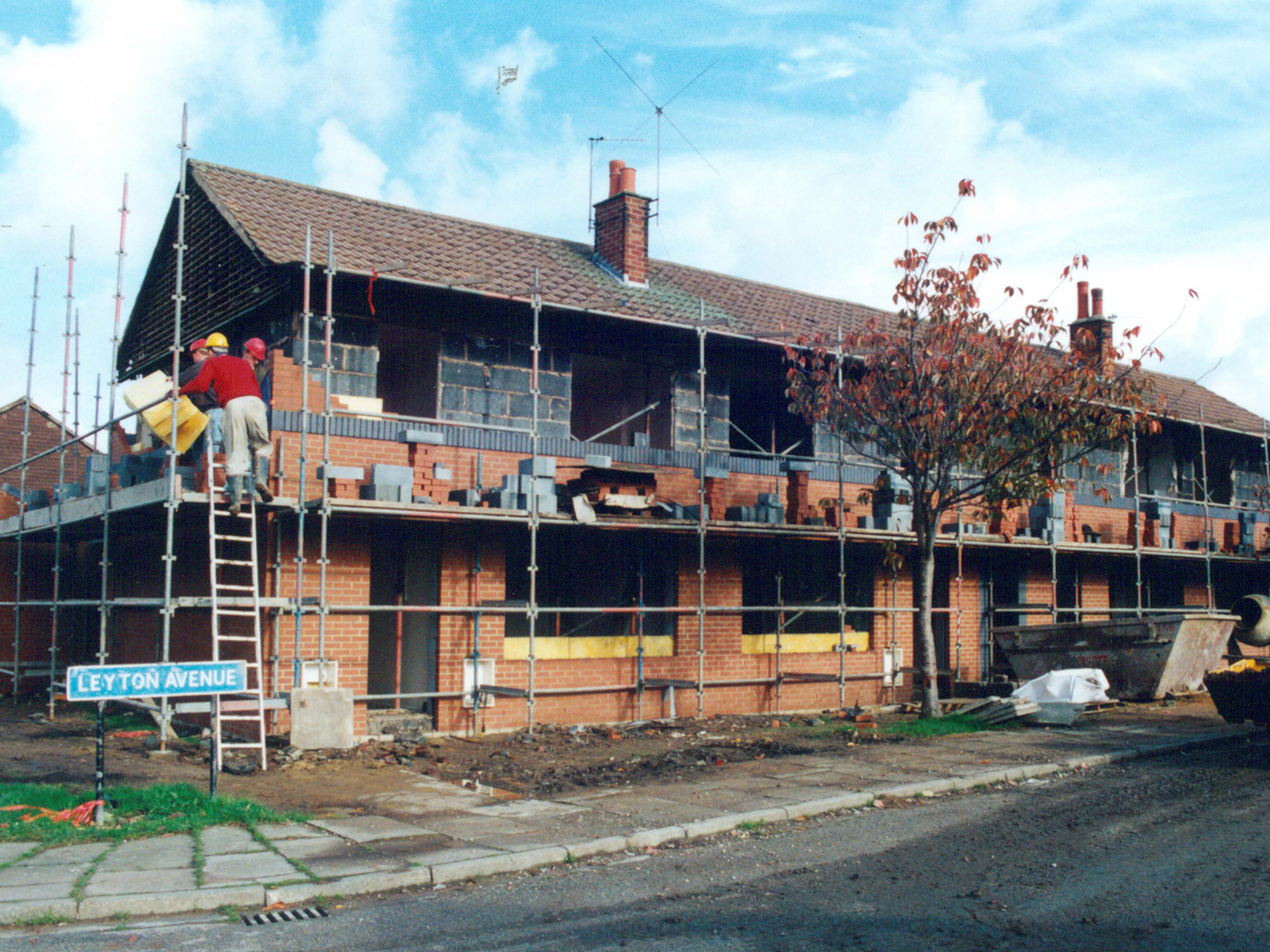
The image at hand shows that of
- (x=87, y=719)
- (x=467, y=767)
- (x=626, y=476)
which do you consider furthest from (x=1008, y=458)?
(x=87, y=719)

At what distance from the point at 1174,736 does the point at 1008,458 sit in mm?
3923

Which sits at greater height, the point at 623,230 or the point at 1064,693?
the point at 623,230

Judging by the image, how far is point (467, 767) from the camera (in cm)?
1167

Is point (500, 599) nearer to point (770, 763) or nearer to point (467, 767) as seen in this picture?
point (467, 767)

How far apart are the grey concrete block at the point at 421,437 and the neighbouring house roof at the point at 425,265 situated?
1829mm

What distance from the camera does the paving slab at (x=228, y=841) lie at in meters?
7.65

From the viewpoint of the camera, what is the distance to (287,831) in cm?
830

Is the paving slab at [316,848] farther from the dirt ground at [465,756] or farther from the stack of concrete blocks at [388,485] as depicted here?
the stack of concrete blocks at [388,485]

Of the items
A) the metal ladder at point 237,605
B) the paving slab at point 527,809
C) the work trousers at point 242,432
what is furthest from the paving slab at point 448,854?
the work trousers at point 242,432

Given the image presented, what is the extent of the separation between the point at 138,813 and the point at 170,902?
2.54 meters

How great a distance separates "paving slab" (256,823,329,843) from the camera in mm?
8094

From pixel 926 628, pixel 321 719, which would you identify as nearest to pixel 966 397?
pixel 926 628

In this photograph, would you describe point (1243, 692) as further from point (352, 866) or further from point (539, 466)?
point (352, 866)

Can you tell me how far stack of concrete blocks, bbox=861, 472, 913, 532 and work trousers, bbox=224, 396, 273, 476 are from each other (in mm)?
8899
